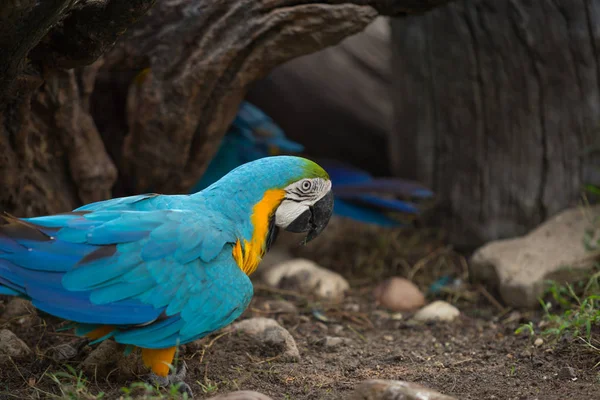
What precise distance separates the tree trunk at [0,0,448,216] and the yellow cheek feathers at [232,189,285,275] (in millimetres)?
795

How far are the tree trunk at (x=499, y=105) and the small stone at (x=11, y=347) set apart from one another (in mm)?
2413

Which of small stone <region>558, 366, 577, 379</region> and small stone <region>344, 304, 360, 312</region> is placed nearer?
small stone <region>558, 366, 577, 379</region>

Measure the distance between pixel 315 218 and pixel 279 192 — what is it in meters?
0.19

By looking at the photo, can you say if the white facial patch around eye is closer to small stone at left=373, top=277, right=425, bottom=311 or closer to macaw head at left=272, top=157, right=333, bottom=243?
macaw head at left=272, top=157, right=333, bottom=243

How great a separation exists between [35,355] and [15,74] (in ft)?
3.22

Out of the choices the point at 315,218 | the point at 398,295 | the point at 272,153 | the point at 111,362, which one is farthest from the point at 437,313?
the point at 111,362

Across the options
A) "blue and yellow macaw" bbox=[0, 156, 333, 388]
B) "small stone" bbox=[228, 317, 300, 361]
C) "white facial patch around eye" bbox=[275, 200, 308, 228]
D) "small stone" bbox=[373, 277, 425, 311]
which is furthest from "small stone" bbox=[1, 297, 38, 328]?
"small stone" bbox=[373, 277, 425, 311]

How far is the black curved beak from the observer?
2.42m

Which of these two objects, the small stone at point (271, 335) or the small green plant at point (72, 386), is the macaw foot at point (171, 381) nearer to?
the small green plant at point (72, 386)

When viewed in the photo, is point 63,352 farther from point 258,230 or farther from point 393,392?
point 393,392

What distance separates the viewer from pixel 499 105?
363 cm

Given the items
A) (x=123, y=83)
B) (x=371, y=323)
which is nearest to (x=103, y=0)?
(x=123, y=83)

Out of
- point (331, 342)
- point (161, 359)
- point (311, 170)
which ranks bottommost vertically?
point (331, 342)

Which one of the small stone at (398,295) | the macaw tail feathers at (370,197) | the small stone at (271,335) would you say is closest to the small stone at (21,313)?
the small stone at (271,335)
